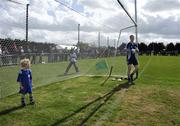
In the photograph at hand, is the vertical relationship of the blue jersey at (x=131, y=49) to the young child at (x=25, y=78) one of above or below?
above

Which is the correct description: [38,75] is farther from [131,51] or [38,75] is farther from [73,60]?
[73,60]

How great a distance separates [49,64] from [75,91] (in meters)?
2.77

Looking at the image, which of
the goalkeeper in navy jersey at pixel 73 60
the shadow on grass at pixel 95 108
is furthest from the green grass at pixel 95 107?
the goalkeeper in navy jersey at pixel 73 60

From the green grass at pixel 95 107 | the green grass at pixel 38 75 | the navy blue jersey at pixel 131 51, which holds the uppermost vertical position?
the navy blue jersey at pixel 131 51

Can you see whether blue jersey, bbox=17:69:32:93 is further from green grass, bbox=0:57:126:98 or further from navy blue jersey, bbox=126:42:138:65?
navy blue jersey, bbox=126:42:138:65

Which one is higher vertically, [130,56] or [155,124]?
[130,56]

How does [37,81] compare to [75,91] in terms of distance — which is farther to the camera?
[37,81]

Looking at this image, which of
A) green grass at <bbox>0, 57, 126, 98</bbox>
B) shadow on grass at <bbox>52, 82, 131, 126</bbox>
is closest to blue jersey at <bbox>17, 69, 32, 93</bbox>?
green grass at <bbox>0, 57, 126, 98</bbox>

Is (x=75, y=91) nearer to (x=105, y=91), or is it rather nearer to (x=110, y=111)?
(x=105, y=91)

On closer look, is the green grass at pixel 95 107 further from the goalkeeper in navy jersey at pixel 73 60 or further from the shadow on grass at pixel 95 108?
the goalkeeper in navy jersey at pixel 73 60

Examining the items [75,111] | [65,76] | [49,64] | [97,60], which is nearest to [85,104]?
[75,111]

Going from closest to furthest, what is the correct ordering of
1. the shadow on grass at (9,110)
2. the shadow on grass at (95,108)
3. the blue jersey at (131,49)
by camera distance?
the shadow on grass at (95,108) → the shadow on grass at (9,110) → the blue jersey at (131,49)

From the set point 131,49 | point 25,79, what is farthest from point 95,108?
point 131,49

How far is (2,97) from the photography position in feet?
34.5
